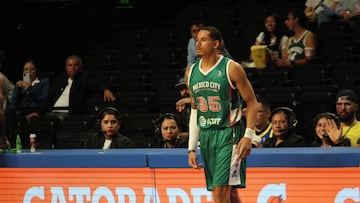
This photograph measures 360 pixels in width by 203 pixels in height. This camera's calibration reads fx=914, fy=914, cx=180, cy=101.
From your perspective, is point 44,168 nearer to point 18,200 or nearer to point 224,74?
point 18,200

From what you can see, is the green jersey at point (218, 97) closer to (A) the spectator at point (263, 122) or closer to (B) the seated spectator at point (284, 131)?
(B) the seated spectator at point (284, 131)

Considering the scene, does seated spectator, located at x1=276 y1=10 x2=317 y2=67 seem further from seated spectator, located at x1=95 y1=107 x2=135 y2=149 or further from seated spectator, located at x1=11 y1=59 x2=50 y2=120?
seated spectator, located at x1=11 y1=59 x2=50 y2=120

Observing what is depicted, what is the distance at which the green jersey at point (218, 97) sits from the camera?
7113mm

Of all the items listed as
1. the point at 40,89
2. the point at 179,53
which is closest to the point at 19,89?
the point at 40,89

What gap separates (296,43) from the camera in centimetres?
1199

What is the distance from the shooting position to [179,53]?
13.7 metres

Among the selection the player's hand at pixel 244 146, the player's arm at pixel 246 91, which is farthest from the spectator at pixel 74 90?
the player's hand at pixel 244 146

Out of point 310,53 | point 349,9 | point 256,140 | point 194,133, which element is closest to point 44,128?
point 310,53

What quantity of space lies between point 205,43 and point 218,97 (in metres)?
0.43

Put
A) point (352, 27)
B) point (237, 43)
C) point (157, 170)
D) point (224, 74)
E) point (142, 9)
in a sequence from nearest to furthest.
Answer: point (224, 74)
point (157, 170)
point (352, 27)
point (237, 43)
point (142, 9)

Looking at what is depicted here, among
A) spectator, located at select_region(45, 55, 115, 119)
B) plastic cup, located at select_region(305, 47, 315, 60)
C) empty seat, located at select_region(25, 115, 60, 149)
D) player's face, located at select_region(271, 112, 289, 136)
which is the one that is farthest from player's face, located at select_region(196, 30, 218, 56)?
spectator, located at select_region(45, 55, 115, 119)

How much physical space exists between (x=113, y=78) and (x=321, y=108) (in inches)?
138

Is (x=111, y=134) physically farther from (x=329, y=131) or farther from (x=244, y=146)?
(x=244, y=146)

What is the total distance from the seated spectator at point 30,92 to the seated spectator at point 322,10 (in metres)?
3.92
